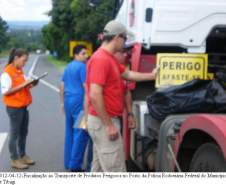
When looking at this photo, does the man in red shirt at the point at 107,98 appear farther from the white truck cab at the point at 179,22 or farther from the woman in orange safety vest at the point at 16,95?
the woman in orange safety vest at the point at 16,95

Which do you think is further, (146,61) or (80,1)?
(80,1)

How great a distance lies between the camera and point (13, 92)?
7.14 meters

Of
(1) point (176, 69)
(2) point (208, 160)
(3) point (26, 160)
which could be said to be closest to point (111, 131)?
(2) point (208, 160)

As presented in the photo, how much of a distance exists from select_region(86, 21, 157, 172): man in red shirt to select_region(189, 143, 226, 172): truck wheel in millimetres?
787

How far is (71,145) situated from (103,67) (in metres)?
2.87

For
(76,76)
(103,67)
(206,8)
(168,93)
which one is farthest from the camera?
(76,76)

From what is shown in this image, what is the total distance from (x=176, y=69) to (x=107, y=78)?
1210 mm

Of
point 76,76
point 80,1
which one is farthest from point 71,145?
point 80,1

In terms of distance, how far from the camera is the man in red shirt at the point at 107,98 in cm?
455

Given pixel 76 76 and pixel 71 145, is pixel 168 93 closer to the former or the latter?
pixel 76 76

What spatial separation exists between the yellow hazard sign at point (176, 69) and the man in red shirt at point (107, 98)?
0.82 metres

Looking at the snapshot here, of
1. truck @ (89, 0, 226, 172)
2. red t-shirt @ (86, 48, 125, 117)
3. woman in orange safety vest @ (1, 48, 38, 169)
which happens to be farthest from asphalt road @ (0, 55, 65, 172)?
red t-shirt @ (86, 48, 125, 117)

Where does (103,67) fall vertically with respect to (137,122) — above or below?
above

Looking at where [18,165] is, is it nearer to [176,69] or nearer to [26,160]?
[26,160]
